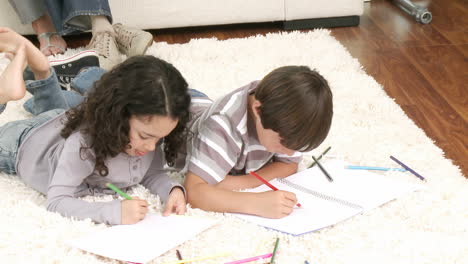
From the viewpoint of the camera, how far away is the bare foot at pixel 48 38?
2027mm

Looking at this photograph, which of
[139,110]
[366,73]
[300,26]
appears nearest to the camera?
[139,110]

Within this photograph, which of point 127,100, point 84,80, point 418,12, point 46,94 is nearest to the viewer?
point 127,100

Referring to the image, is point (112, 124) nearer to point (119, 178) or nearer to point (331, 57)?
point (119, 178)

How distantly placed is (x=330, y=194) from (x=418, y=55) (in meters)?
1.09

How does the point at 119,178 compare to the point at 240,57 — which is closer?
the point at 119,178

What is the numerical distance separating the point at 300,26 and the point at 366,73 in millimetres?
519

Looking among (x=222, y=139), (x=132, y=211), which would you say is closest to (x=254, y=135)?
(x=222, y=139)

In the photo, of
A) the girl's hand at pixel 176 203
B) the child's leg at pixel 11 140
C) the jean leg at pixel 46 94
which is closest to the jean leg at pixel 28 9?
the jean leg at pixel 46 94

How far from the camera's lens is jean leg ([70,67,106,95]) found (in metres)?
1.48

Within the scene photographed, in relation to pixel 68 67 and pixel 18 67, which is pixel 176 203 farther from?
pixel 68 67

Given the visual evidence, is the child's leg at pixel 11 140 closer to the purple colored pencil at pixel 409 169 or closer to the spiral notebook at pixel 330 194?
the spiral notebook at pixel 330 194

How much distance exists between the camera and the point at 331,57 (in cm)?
188

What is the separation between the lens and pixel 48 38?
6.77 feet

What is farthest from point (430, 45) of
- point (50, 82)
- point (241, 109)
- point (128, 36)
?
point (50, 82)
